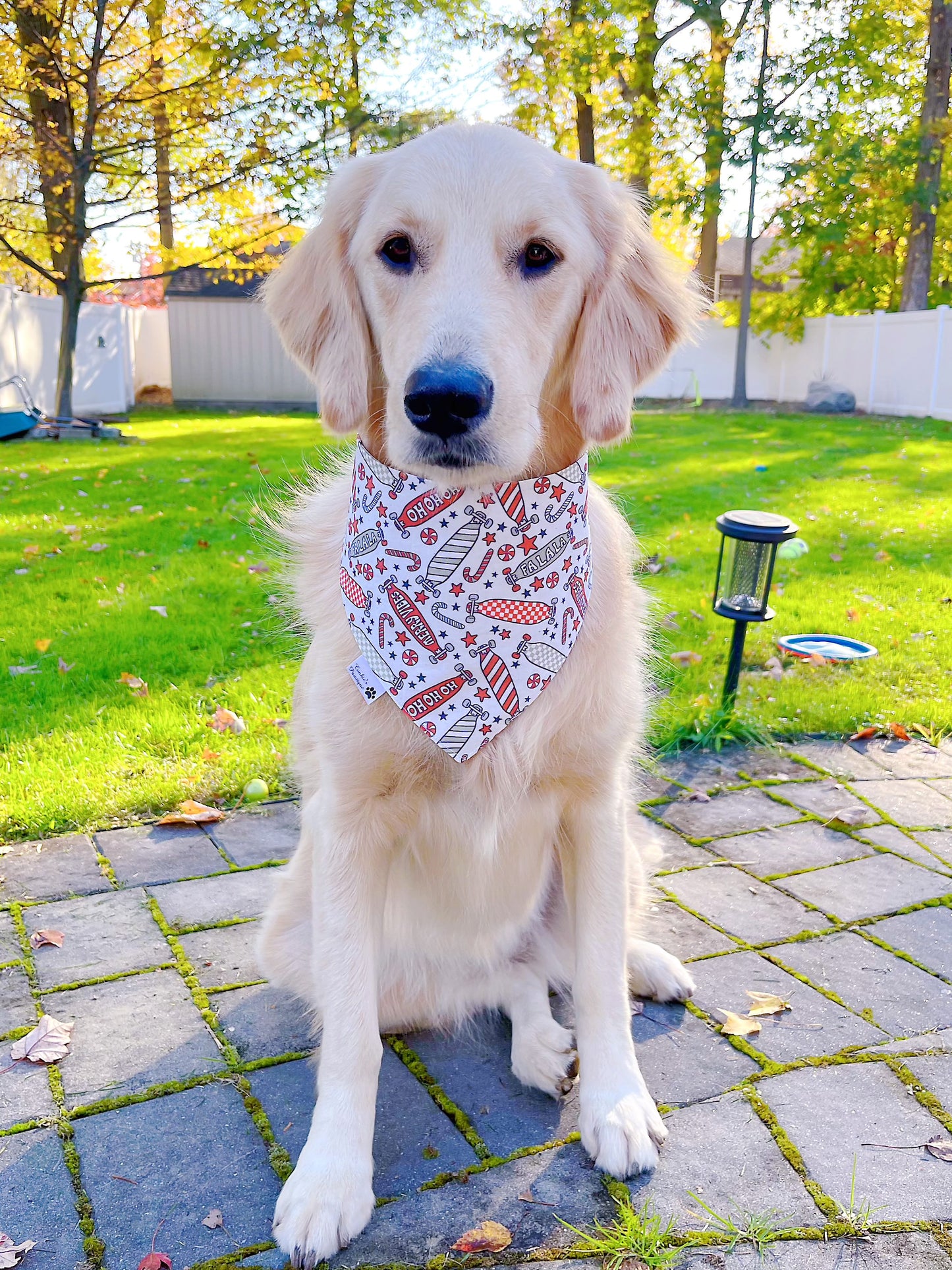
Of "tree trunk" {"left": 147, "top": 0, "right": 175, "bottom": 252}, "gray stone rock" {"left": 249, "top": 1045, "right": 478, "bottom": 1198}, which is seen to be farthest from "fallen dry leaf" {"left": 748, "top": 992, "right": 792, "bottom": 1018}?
"tree trunk" {"left": 147, "top": 0, "right": 175, "bottom": 252}

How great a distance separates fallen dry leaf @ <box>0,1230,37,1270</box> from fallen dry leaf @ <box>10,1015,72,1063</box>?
468mm

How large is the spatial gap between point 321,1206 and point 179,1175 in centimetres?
32

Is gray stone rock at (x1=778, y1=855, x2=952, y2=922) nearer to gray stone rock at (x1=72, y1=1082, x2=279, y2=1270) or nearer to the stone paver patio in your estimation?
the stone paver patio

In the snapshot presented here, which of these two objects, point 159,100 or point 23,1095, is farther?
point 159,100

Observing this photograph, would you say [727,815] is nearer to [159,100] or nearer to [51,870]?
[51,870]

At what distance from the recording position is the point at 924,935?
263 cm

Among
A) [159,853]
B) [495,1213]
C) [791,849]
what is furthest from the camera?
[791,849]

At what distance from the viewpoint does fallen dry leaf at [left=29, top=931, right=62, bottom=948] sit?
2518 millimetres

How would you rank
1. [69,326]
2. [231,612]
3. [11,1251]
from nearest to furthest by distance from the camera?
[11,1251]
[231,612]
[69,326]

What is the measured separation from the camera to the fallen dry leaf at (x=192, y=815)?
3.19 metres

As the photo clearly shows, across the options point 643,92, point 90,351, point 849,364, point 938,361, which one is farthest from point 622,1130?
point 643,92

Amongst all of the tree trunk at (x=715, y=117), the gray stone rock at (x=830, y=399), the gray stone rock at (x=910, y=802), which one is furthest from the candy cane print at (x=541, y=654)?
the gray stone rock at (x=830, y=399)

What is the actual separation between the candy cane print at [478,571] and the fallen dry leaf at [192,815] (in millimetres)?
1630

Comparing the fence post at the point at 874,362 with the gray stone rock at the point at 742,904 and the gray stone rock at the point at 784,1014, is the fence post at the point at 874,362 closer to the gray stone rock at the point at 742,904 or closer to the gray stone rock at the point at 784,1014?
the gray stone rock at the point at 742,904
